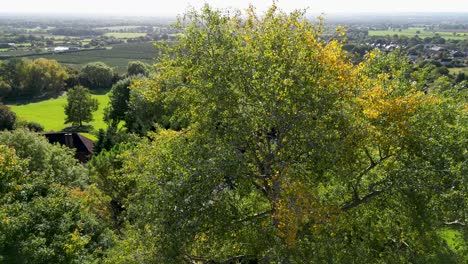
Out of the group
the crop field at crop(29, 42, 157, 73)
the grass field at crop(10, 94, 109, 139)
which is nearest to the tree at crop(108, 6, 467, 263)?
the grass field at crop(10, 94, 109, 139)

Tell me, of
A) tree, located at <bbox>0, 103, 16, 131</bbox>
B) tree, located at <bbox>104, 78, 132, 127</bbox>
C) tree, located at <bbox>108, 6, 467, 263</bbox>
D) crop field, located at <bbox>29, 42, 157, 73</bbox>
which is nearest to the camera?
tree, located at <bbox>108, 6, 467, 263</bbox>

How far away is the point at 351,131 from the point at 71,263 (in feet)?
34.8

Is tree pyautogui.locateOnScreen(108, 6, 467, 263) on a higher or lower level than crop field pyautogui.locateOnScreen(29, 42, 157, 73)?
higher

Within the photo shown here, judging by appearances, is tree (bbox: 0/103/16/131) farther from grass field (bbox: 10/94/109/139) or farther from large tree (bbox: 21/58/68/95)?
large tree (bbox: 21/58/68/95)

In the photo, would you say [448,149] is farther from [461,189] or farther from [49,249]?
[49,249]

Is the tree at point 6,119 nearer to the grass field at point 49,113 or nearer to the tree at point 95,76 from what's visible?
the grass field at point 49,113

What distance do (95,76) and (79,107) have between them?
34.2 meters

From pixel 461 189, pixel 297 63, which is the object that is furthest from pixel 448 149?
pixel 297 63

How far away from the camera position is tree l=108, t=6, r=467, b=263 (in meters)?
11.4

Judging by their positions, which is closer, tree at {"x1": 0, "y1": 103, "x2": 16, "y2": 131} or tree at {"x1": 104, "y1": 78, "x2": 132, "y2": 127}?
tree at {"x1": 0, "y1": 103, "x2": 16, "y2": 131}

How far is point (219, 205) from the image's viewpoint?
40.4ft

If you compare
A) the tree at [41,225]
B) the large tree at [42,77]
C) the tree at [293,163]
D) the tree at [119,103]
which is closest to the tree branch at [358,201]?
the tree at [293,163]

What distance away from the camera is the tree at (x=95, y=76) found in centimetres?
9869

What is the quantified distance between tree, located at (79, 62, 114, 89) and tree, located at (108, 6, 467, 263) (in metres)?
90.8
